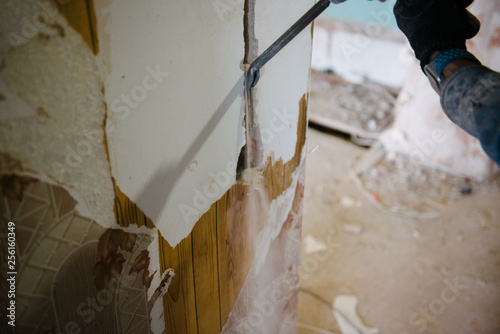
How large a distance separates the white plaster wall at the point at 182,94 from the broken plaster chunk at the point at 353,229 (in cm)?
252

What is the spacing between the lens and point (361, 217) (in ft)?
12.2

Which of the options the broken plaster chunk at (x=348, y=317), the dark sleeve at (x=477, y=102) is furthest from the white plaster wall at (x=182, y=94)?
the broken plaster chunk at (x=348, y=317)

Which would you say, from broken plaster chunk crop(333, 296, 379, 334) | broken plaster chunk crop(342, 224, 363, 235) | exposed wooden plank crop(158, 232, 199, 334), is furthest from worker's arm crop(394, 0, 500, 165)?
broken plaster chunk crop(342, 224, 363, 235)

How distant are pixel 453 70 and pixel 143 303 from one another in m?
1.18

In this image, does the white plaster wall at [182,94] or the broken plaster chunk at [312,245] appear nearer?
the white plaster wall at [182,94]

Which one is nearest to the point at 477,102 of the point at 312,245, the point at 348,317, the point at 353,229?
the point at 348,317

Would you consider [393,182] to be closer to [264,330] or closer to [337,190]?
[337,190]

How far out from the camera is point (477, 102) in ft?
3.25

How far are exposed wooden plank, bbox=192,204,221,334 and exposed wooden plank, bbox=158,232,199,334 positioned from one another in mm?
27

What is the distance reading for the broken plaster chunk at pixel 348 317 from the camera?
2.71 meters

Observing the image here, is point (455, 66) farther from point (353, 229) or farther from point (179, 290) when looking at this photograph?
point (353, 229)

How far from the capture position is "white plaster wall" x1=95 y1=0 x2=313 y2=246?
81 cm

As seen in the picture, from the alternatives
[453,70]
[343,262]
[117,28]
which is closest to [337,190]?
[343,262]

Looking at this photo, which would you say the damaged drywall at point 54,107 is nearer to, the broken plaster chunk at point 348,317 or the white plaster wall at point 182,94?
the white plaster wall at point 182,94
